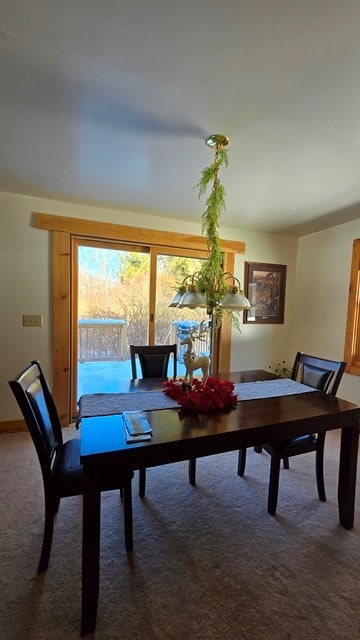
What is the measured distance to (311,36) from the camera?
1.12 metres

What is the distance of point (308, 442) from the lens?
6.12 feet

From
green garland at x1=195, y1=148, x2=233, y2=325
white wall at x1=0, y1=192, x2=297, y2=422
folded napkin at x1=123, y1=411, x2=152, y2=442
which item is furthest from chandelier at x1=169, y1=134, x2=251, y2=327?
white wall at x1=0, y1=192, x2=297, y2=422

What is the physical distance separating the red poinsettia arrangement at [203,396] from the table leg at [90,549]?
0.59m

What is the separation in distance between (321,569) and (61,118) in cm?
277

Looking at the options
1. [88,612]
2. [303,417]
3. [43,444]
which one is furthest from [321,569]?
[43,444]

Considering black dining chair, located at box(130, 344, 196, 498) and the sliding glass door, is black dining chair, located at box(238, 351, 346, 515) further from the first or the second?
the sliding glass door

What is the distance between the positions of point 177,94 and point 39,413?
5.70 ft

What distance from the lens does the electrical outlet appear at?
2.82m

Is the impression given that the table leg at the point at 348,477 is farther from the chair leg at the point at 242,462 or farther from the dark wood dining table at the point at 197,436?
the chair leg at the point at 242,462

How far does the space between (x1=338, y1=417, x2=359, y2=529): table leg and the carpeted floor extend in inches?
3.3

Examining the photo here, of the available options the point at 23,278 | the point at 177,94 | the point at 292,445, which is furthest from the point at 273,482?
the point at 23,278

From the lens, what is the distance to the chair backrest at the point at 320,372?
198 cm

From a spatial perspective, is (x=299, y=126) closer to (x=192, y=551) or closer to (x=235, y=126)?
(x=235, y=126)

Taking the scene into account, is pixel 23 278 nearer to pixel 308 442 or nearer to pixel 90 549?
pixel 90 549
